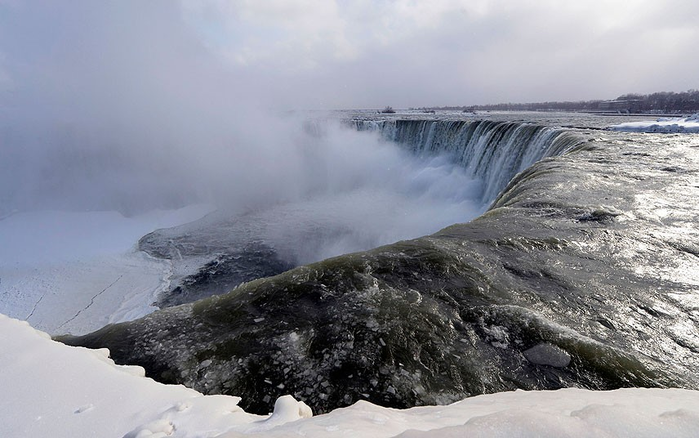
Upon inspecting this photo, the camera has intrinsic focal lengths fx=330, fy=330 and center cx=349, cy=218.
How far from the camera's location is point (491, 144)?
17.2 m

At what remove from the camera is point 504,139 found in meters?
16.3

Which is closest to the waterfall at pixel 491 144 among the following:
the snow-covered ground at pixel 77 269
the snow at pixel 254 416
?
the snow at pixel 254 416

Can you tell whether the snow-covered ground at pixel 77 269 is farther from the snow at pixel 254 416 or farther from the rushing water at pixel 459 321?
the snow at pixel 254 416

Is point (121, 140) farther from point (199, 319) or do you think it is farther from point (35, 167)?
point (199, 319)

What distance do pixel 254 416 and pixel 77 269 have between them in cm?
1295

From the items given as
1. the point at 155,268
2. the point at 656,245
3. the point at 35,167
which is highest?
the point at 656,245

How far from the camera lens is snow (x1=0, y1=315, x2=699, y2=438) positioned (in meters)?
1.31

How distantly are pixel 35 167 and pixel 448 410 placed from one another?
25927 mm

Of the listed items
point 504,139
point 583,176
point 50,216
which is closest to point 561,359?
point 583,176

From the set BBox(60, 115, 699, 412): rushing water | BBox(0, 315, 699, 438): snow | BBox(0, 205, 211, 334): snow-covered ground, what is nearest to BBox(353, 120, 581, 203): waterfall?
BBox(60, 115, 699, 412): rushing water

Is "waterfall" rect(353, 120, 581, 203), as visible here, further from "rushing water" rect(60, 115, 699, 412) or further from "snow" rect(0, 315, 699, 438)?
"snow" rect(0, 315, 699, 438)

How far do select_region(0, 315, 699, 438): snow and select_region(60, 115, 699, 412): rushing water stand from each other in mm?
469

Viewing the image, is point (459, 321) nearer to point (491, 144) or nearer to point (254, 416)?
point (254, 416)

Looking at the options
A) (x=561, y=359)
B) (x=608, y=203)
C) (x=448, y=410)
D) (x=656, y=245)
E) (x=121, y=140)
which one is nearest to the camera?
(x=448, y=410)
